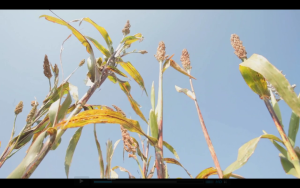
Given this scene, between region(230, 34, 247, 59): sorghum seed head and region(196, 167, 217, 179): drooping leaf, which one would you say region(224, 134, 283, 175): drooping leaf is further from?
region(230, 34, 247, 59): sorghum seed head

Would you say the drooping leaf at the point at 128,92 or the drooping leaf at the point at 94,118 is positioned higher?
the drooping leaf at the point at 128,92

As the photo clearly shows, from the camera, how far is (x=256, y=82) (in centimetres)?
81

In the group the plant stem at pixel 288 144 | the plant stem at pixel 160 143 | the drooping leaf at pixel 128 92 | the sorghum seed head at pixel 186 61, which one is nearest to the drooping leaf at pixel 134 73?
the drooping leaf at pixel 128 92

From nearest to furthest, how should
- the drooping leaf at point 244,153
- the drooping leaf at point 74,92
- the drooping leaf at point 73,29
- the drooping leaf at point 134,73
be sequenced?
the drooping leaf at point 244,153 → the drooping leaf at point 74,92 → the drooping leaf at point 73,29 → the drooping leaf at point 134,73

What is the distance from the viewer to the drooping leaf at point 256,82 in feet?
2.61

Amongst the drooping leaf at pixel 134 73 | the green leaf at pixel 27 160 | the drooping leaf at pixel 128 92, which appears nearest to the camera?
the green leaf at pixel 27 160

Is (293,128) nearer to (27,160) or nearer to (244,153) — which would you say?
(244,153)

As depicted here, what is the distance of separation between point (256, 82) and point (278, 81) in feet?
0.63

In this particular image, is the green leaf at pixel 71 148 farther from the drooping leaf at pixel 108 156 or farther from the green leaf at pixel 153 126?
the green leaf at pixel 153 126

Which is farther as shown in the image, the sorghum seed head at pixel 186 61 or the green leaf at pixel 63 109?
the sorghum seed head at pixel 186 61

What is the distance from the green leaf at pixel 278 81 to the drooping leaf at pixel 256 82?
103 millimetres
